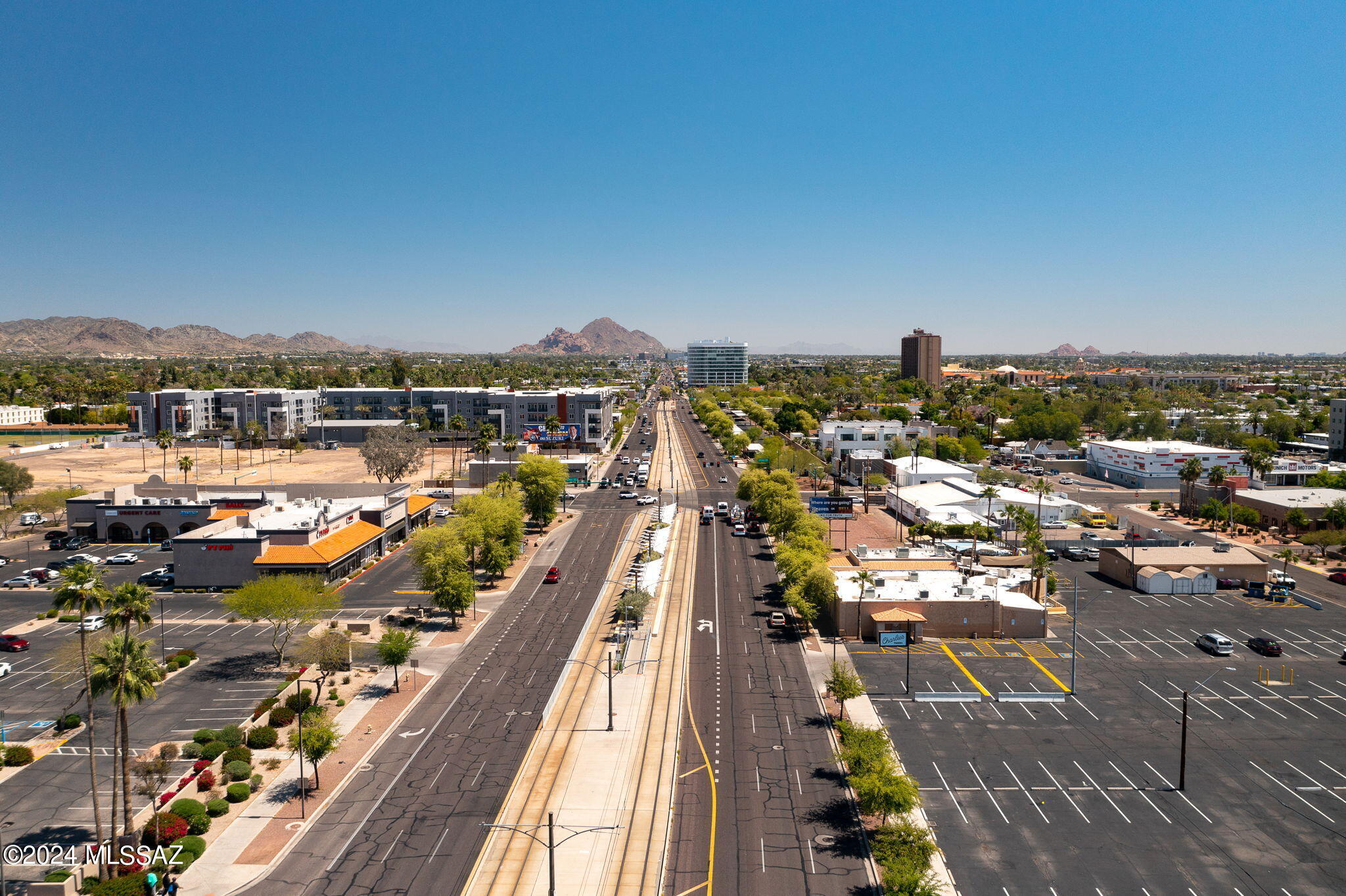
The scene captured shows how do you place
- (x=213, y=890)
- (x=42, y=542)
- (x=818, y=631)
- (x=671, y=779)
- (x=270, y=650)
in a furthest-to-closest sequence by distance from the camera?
(x=42, y=542) → (x=818, y=631) → (x=270, y=650) → (x=671, y=779) → (x=213, y=890)

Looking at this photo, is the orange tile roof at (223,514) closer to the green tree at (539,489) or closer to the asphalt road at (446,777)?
the green tree at (539,489)

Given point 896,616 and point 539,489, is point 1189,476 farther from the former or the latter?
point 539,489

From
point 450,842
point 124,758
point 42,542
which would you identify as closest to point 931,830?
point 450,842

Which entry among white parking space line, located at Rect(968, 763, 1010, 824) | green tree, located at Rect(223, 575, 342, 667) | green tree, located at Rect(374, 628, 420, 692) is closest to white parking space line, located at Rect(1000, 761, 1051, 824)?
white parking space line, located at Rect(968, 763, 1010, 824)

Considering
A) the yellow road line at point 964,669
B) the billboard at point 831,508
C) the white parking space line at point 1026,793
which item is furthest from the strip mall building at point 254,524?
the white parking space line at point 1026,793

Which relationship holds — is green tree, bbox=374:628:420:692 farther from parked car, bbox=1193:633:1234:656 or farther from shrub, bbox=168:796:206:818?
parked car, bbox=1193:633:1234:656

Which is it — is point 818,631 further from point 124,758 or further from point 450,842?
point 124,758

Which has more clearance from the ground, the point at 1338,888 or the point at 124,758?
the point at 124,758
